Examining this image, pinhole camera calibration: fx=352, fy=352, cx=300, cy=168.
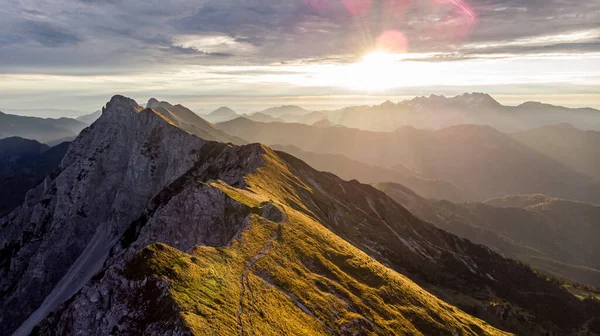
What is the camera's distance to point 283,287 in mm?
72250

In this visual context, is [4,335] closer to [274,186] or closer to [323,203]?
[274,186]

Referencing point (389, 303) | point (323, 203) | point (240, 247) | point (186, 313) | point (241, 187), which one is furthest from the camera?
point (323, 203)

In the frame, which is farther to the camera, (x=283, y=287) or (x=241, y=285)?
(x=283, y=287)

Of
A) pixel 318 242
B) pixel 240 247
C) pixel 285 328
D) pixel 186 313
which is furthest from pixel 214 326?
pixel 318 242

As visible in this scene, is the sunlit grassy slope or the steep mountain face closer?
the steep mountain face

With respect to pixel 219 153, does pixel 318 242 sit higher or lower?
lower

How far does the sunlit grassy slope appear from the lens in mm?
55500

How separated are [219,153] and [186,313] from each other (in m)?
155

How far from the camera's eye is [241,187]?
132 meters

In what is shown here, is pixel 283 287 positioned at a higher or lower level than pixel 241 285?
lower

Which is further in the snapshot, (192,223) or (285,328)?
(192,223)

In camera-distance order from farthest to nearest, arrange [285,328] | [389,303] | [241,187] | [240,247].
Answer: [241,187], [389,303], [240,247], [285,328]

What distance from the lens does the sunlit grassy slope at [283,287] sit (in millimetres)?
55500

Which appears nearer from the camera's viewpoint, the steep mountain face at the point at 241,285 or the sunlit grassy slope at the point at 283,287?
the steep mountain face at the point at 241,285
